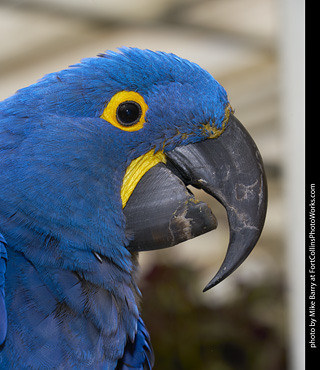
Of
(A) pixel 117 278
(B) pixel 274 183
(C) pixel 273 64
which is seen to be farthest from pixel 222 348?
(B) pixel 274 183

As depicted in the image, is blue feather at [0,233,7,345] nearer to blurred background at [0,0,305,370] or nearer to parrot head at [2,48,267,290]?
parrot head at [2,48,267,290]

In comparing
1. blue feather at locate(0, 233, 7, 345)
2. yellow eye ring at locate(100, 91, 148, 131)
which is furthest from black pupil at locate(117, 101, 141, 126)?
blue feather at locate(0, 233, 7, 345)

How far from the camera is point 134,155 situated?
918 mm

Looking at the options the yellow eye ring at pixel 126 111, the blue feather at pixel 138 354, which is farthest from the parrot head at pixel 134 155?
the blue feather at pixel 138 354

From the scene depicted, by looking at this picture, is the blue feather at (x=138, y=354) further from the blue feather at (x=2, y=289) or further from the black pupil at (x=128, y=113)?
the black pupil at (x=128, y=113)

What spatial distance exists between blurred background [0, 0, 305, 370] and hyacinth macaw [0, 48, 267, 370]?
3.82ft

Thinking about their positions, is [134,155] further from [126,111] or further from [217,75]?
[217,75]

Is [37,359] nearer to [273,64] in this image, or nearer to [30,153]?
[30,153]

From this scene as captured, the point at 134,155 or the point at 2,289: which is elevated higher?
the point at 134,155

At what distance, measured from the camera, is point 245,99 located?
3.95 metres

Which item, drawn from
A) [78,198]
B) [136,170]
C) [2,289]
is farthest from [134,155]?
[2,289]

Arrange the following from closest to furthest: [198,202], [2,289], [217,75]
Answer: [2,289] → [198,202] → [217,75]

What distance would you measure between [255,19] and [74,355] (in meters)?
2.45

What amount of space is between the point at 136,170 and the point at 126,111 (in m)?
0.11
